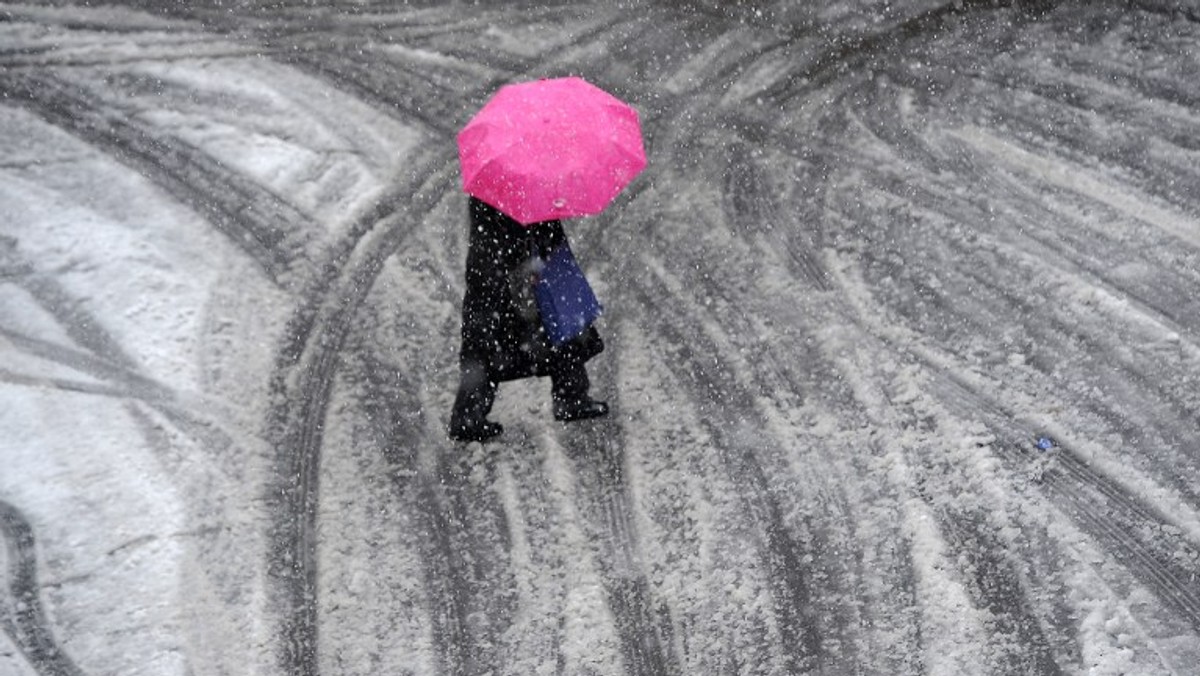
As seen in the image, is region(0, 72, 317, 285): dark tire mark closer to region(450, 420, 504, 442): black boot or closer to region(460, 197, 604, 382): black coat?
region(450, 420, 504, 442): black boot

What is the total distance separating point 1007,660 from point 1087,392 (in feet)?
5.77

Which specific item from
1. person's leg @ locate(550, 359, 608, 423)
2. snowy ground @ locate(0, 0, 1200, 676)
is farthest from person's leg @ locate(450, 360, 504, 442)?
person's leg @ locate(550, 359, 608, 423)

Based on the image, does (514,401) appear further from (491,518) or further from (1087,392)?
(1087,392)

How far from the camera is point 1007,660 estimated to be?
533 cm

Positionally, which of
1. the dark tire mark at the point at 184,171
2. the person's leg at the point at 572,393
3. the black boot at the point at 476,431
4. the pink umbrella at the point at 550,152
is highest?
the pink umbrella at the point at 550,152

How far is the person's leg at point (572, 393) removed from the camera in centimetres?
632

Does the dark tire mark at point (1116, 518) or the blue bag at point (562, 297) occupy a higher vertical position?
the blue bag at point (562, 297)

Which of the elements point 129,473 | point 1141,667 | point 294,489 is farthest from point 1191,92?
point 129,473

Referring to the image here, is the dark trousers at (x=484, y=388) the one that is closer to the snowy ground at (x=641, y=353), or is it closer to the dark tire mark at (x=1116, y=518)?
the snowy ground at (x=641, y=353)

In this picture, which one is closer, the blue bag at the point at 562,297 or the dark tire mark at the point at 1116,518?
the dark tire mark at the point at 1116,518

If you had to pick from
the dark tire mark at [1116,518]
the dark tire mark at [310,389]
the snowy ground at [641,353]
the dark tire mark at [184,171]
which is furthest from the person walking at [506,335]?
the dark tire mark at [1116,518]

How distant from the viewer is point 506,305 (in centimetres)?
600

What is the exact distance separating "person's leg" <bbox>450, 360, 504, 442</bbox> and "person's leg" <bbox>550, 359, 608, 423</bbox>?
30 centimetres

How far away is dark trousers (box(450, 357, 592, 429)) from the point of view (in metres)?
6.27
